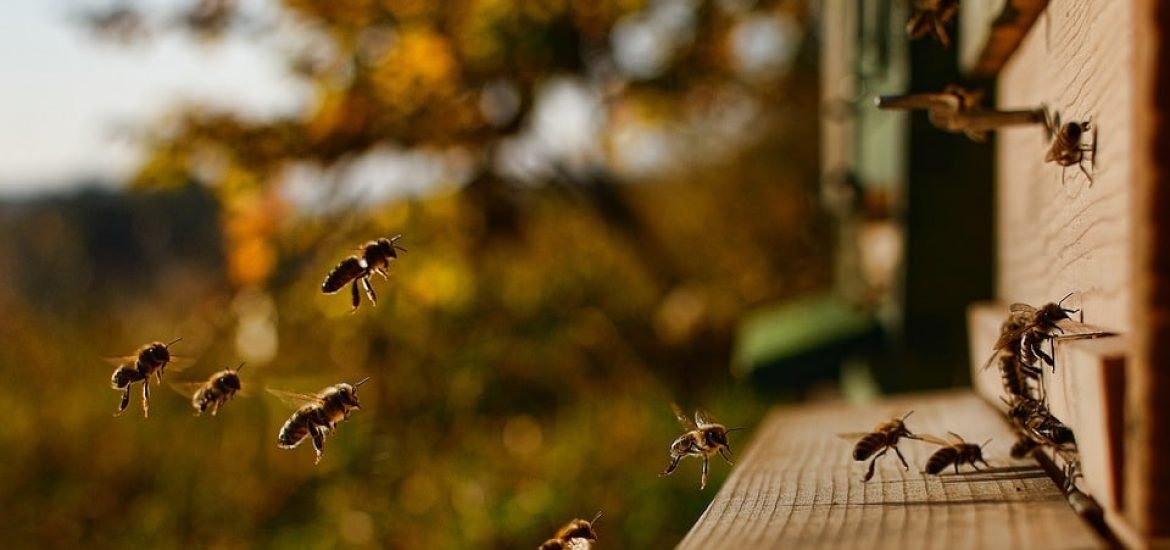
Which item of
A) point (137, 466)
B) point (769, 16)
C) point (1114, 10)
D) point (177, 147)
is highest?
point (769, 16)

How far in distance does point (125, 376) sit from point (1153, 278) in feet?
7.98

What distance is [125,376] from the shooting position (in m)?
2.88

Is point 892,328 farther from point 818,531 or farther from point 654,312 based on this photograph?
point 654,312

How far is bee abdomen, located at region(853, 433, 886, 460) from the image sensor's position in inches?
68.9

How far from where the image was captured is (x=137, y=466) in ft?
23.8

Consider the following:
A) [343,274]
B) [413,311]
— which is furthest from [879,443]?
[413,311]

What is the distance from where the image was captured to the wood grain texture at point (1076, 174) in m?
1.29

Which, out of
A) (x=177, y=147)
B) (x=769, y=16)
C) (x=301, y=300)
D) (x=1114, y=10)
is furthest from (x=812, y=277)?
(x=1114, y=10)

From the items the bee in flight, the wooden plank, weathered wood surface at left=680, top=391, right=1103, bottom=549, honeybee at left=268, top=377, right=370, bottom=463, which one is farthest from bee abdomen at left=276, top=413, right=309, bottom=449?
the wooden plank

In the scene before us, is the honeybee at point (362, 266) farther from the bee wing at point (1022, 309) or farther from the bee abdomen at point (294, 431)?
the bee wing at point (1022, 309)

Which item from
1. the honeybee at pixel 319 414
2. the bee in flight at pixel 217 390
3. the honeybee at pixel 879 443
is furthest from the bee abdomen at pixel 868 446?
the bee in flight at pixel 217 390

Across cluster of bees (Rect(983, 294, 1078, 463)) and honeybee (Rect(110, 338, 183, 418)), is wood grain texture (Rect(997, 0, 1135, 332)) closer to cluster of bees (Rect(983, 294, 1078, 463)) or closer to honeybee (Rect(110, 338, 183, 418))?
cluster of bees (Rect(983, 294, 1078, 463))

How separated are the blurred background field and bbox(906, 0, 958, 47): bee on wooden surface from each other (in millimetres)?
3150

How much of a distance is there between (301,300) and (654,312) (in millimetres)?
3337
